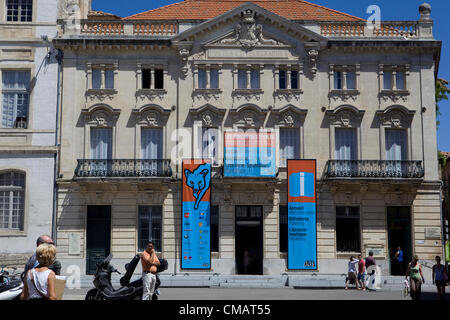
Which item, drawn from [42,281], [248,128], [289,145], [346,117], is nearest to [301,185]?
[289,145]

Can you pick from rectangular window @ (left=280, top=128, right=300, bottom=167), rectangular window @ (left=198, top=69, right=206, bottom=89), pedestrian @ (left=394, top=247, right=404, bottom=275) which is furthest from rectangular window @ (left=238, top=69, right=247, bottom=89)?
pedestrian @ (left=394, top=247, right=404, bottom=275)

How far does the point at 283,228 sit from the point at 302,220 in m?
1.13

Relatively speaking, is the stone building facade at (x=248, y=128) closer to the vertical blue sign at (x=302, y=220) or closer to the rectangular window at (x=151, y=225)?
the rectangular window at (x=151, y=225)

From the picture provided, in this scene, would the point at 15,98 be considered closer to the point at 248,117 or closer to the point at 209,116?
the point at 209,116

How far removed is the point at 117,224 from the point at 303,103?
36.5 feet

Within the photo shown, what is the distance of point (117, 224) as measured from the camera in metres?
28.1

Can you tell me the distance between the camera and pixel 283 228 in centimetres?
2838

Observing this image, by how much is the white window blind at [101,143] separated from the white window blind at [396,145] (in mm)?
14103

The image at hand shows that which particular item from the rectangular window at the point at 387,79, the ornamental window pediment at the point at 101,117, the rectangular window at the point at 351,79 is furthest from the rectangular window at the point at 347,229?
the ornamental window pediment at the point at 101,117

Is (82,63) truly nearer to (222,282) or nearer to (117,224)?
(117,224)

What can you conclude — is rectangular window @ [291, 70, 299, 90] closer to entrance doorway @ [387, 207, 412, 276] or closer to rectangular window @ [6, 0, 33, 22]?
entrance doorway @ [387, 207, 412, 276]

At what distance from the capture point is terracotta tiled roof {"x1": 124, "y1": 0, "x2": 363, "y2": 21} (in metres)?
31.8

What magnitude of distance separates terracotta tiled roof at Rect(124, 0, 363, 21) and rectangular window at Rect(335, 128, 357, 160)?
6700mm
